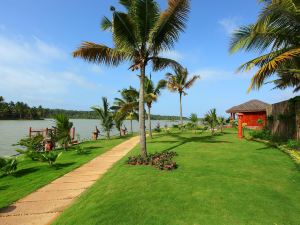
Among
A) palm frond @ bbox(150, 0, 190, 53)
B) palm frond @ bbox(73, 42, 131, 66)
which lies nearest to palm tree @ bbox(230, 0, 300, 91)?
palm frond @ bbox(150, 0, 190, 53)

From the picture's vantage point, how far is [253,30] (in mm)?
9195

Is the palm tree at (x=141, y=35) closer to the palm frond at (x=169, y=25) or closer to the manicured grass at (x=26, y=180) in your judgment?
the palm frond at (x=169, y=25)

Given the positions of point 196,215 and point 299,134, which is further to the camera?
point 299,134

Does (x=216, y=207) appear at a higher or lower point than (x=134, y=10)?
lower

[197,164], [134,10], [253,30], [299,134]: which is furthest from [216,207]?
[299,134]

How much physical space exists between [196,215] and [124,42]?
7.67 metres

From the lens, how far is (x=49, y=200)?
604cm

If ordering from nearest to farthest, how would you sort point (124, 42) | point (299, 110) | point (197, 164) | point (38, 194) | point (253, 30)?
point (38, 194) → point (197, 164) → point (253, 30) → point (124, 42) → point (299, 110)

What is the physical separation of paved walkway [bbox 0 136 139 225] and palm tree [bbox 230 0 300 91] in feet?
20.4

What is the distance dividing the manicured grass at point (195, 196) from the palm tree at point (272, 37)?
3083 mm

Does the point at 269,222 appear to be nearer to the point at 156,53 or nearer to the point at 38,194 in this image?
the point at 38,194

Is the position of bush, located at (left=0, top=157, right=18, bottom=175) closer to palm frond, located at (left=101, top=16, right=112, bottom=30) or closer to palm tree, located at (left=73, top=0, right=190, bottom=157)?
palm tree, located at (left=73, top=0, right=190, bottom=157)

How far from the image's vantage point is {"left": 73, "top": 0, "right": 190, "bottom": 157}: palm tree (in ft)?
31.5

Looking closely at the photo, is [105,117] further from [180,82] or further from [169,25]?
[169,25]
